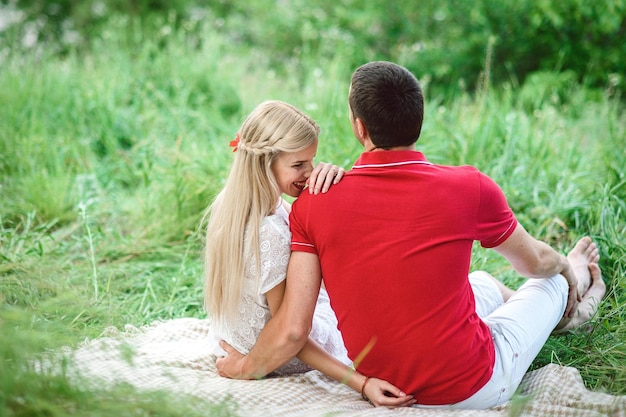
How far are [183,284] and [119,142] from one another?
237 cm

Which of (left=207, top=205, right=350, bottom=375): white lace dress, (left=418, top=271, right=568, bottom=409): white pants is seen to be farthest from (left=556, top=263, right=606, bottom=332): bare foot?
(left=207, top=205, right=350, bottom=375): white lace dress

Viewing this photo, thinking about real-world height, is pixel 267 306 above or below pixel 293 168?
below

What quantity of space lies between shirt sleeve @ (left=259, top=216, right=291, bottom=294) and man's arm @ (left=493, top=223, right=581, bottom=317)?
73 centimetres

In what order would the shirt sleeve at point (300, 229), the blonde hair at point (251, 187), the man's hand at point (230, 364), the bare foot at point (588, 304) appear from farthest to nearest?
the bare foot at point (588, 304) < the man's hand at point (230, 364) < the blonde hair at point (251, 187) < the shirt sleeve at point (300, 229)

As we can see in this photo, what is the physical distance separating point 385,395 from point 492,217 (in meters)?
0.71

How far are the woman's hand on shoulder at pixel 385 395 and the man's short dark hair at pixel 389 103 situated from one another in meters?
0.82

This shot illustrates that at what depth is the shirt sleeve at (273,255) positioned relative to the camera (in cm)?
243

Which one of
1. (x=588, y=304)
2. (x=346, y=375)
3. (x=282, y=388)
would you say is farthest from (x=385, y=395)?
(x=588, y=304)

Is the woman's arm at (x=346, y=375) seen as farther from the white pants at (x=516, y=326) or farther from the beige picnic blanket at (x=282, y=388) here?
the white pants at (x=516, y=326)

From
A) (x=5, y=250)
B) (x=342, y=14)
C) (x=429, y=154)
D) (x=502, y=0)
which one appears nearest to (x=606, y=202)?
(x=429, y=154)

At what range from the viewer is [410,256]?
2.20 metres

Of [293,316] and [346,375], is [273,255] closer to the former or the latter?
[293,316]

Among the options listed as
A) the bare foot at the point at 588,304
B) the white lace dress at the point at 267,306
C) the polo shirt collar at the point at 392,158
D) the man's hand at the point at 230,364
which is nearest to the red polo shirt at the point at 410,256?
the polo shirt collar at the point at 392,158

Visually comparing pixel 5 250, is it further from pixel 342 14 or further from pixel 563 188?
pixel 342 14
